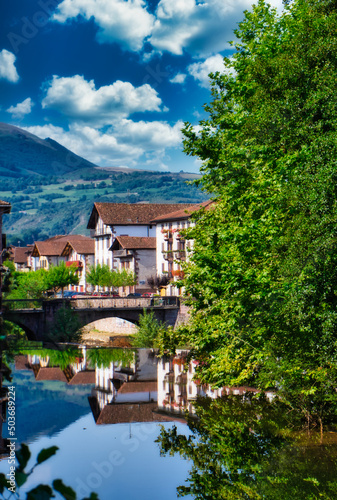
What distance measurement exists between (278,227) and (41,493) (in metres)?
14.2

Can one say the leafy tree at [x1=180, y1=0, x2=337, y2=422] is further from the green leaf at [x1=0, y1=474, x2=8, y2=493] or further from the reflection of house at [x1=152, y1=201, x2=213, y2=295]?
the reflection of house at [x1=152, y1=201, x2=213, y2=295]

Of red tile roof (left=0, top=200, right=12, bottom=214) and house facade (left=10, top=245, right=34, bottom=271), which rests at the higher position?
red tile roof (left=0, top=200, right=12, bottom=214)

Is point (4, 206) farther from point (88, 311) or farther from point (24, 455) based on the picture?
point (24, 455)

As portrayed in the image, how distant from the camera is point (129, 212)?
77.8 metres

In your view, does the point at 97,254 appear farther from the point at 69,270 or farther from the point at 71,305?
the point at 71,305

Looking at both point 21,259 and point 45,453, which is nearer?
point 45,453

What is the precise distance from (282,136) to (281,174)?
5.53 feet

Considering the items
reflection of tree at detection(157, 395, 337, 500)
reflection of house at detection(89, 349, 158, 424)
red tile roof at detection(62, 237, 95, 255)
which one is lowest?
reflection of house at detection(89, 349, 158, 424)

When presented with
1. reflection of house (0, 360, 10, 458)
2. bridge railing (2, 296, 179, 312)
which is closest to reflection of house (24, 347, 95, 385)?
reflection of house (0, 360, 10, 458)

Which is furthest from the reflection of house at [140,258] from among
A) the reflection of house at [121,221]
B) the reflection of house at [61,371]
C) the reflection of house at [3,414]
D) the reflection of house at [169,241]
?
the reflection of house at [3,414]

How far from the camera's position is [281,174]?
16.8 metres

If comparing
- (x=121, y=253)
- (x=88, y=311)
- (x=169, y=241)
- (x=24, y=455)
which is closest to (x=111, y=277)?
(x=121, y=253)

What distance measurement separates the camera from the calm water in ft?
45.7

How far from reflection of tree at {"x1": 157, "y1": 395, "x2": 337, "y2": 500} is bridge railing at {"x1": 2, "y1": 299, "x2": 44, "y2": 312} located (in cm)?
2852
